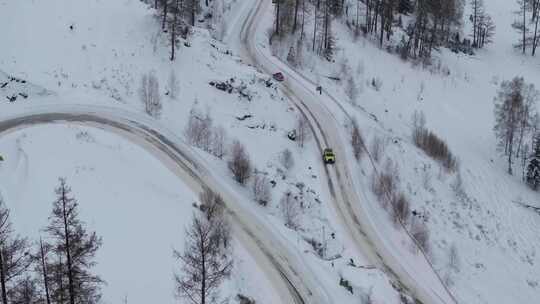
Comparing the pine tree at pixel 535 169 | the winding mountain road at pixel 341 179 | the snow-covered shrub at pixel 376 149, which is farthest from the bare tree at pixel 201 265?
the pine tree at pixel 535 169

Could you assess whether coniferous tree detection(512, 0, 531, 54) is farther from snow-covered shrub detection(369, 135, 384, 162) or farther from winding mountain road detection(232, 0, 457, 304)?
snow-covered shrub detection(369, 135, 384, 162)

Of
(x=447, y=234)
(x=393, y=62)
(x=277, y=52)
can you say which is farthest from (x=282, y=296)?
(x=393, y=62)

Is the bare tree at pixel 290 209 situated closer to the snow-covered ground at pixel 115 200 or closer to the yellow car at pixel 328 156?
the snow-covered ground at pixel 115 200

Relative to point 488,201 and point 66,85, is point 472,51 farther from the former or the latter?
point 66,85

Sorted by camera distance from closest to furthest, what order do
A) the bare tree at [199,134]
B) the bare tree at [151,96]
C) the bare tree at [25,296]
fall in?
the bare tree at [25,296] < the bare tree at [199,134] < the bare tree at [151,96]

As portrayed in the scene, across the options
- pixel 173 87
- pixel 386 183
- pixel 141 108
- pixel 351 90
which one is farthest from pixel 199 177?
pixel 351 90
